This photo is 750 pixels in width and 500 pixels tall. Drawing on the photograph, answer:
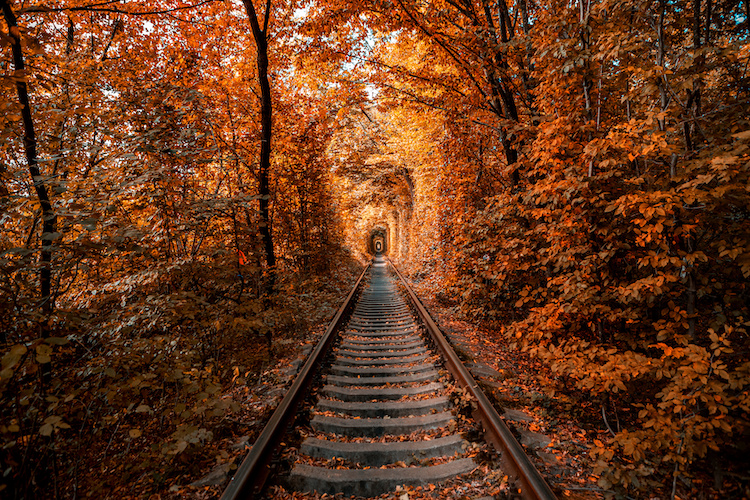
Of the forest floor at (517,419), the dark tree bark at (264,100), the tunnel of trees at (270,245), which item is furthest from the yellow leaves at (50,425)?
the dark tree bark at (264,100)

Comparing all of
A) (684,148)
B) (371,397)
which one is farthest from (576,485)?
(684,148)

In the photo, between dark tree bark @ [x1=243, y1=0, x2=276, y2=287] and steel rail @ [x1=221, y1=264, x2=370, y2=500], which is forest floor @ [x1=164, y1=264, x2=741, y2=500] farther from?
dark tree bark @ [x1=243, y1=0, x2=276, y2=287]

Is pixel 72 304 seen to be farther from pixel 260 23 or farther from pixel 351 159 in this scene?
pixel 351 159

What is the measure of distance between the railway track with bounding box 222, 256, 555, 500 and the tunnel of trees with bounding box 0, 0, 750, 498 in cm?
58

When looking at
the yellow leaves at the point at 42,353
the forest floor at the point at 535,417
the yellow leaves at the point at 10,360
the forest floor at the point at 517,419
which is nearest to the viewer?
the yellow leaves at the point at 10,360

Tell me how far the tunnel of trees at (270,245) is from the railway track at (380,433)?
0.58 meters

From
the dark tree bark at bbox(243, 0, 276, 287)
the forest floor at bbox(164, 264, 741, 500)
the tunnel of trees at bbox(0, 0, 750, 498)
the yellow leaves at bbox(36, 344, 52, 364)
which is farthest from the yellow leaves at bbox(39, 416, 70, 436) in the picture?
the dark tree bark at bbox(243, 0, 276, 287)

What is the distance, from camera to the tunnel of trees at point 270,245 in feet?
7.98

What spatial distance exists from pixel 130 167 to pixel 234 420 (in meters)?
3.24

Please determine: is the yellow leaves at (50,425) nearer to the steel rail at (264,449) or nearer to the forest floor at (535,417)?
the steel rail at (264,449)

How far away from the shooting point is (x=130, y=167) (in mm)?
3834

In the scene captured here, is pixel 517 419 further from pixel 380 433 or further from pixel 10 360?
pixel 10 360

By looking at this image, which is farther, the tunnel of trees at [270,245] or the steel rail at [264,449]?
the tunnel of trees at [270,245]

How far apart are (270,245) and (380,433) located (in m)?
4.64
